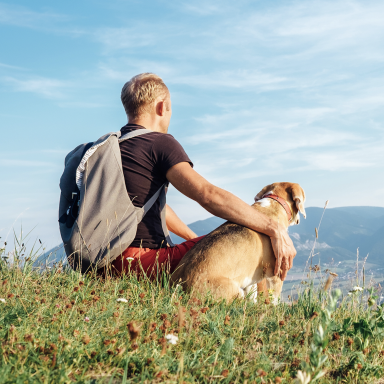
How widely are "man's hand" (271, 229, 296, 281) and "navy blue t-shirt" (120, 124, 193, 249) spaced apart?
141 cm

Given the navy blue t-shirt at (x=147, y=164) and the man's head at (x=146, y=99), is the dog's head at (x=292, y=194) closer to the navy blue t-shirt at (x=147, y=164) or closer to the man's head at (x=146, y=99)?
the navy blue t-shirt at (x=147, y=164)

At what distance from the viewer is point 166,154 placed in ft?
14.1

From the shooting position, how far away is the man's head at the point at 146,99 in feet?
15.5

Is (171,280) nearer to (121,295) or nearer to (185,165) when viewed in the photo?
(121,295)

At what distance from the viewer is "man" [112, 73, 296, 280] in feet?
13.8

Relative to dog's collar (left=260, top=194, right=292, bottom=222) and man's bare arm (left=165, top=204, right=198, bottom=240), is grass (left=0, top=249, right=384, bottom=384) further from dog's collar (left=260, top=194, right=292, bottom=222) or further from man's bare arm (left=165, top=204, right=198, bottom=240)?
man's bare arm (left=165, top=204, right=198, bottom=240)

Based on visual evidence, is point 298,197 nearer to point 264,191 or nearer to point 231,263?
point 264,191

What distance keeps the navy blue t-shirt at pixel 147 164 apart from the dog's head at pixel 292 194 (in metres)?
1.70

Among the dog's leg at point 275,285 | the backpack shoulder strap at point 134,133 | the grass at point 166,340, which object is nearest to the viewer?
the grass at point 166,340

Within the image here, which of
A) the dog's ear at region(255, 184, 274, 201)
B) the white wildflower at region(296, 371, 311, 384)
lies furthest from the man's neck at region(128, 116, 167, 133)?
the white wildflower at region(296, 371, 311, 384)

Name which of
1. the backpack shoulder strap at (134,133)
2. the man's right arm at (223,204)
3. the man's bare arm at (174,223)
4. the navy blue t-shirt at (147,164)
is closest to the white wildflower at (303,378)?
the man's right arm at (223,204)

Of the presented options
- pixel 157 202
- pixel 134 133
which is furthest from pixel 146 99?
pixel 157 202

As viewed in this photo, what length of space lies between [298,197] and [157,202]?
6.77 ft

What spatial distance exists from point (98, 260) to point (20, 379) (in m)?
2.18
